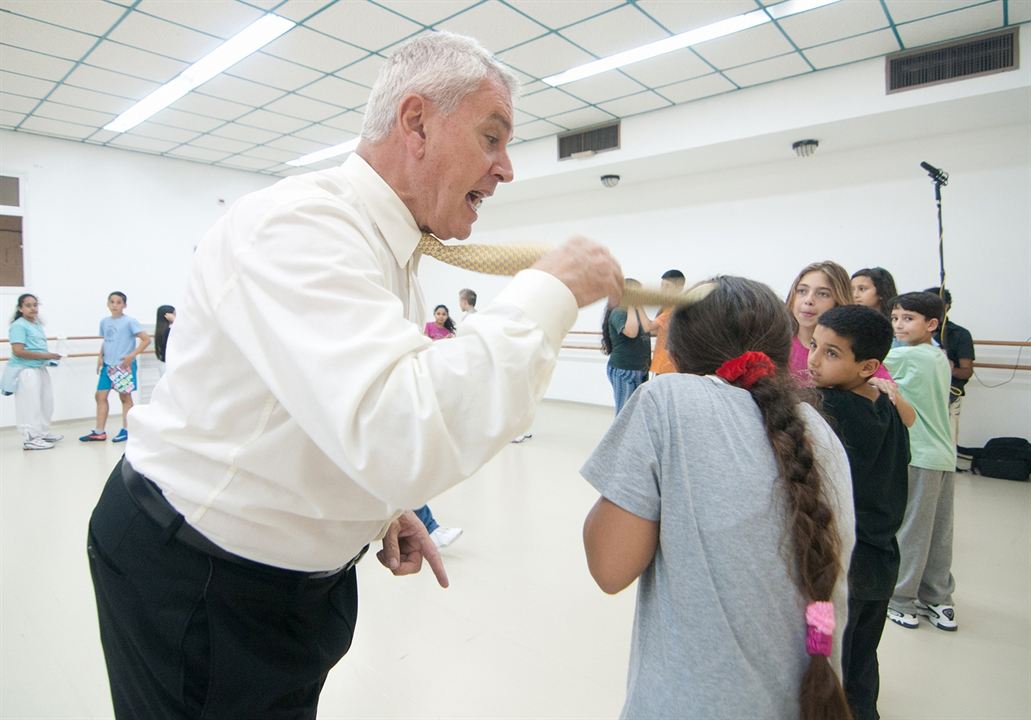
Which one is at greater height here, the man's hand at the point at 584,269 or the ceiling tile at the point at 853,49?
the ceiling tile at the point at 853,49

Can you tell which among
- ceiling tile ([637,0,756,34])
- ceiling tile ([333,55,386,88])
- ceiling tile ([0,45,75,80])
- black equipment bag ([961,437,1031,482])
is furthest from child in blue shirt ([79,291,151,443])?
black equipment bag ([961,437,1031,482])

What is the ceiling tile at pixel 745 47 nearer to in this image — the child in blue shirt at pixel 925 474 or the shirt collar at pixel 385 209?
the child in blue shirt at pixel 925 474

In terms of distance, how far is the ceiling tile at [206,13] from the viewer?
12.3ft

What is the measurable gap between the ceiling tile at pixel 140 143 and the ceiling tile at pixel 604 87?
479 cm

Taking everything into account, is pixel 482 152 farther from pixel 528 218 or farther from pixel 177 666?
pixel 528 218

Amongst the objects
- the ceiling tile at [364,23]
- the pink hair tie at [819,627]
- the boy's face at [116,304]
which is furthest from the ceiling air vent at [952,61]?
the boy's face at [116,304]

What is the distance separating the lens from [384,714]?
1762mm

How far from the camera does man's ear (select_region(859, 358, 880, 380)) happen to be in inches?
60.7

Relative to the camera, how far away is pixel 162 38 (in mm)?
4199

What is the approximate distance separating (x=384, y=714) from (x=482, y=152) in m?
1.70

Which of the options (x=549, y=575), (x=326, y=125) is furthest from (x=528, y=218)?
(x=549, y=575)

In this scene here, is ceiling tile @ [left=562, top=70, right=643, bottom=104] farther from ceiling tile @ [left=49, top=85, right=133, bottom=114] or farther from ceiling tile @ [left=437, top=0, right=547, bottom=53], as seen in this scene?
ceiling tile @ [left=49, top=85, right=133, bottom=114]

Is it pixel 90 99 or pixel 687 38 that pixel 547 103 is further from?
pixel 90 99

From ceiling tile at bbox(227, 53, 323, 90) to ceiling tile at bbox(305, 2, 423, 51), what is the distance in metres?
0.70
